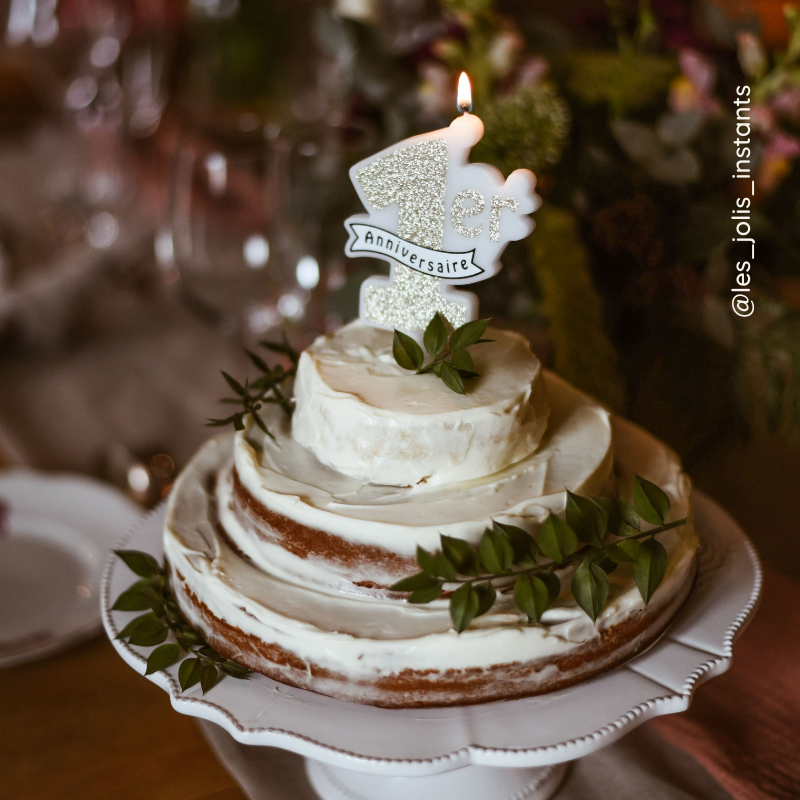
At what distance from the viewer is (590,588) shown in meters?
0.73

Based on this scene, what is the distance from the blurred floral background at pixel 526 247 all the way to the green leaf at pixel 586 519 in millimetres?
549

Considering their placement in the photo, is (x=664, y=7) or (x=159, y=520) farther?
(x=664, y=7)

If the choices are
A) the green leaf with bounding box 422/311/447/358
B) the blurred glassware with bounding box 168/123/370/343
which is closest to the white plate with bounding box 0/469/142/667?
the blurred glassware with bounding box 168/123/370/343

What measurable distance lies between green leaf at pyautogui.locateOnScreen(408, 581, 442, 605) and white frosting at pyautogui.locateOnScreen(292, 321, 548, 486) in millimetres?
137

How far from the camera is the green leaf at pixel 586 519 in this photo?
753 millimetres

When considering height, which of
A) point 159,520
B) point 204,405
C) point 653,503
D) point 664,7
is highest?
point 664,7

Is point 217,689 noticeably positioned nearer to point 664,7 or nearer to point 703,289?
point 703,289

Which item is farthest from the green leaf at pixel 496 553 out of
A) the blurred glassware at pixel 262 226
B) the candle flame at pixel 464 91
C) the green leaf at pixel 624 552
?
the blurred glassware at pixel 262 226

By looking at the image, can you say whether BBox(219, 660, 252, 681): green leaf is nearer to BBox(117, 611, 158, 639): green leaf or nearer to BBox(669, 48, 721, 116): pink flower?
BBox(117, 611, 158, 639): green leaf

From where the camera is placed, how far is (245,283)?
1.61m

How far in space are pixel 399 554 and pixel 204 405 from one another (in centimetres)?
96

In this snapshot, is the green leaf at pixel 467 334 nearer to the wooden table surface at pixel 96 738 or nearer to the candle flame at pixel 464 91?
the candle flame at pixel 464 91

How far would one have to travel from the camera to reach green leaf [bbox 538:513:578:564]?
726 mm

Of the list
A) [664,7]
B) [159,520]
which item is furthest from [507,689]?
[664,7]
